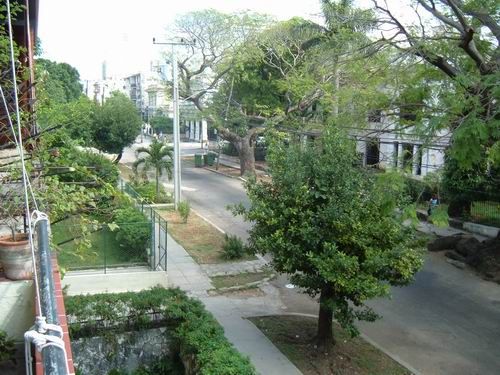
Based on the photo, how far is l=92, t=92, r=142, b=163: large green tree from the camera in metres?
35.0

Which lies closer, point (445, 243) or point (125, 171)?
point (445, 243)

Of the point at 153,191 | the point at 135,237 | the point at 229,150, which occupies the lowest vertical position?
the point at 153,191

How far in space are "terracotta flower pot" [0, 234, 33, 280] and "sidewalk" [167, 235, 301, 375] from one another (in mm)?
4610

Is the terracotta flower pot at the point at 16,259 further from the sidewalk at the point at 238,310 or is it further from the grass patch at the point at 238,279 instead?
the grass patch at the point at 238,279

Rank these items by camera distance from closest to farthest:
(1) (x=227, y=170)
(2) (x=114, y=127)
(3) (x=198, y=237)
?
(3) (x=198, y=237) → (2) (x=114, y=127) → (1) (x=227, y=170)

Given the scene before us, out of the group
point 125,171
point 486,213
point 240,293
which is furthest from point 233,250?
point 125,171

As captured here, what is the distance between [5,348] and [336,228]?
517cm

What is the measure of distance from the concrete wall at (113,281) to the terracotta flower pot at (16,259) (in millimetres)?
7302

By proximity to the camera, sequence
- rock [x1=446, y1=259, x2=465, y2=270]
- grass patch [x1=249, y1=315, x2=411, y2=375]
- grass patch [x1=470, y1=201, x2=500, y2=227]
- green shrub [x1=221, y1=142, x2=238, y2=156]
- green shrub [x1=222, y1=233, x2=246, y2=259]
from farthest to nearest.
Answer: green shrub [x1=221, y1=142, x2=238, y2=156], grass patch [x1=470, y1=201, x2=500, y2=227], rock [x1=446, y1=259, x2=465, y2=270], green shrub [x1=222, y1=233, x2=246, y2=259], grass patch [x1=249, y1=315, x2=411, y2=375]

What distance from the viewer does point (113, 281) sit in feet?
45.1

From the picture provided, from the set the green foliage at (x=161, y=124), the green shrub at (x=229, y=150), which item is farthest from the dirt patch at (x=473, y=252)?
the green foliage at (x=161, y=124)

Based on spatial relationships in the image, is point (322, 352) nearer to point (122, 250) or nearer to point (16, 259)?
point (16, 259)

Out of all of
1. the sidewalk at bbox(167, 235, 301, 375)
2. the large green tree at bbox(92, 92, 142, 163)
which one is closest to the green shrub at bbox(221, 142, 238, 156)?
the large green tree at bbox(92, 92, 142, 163)

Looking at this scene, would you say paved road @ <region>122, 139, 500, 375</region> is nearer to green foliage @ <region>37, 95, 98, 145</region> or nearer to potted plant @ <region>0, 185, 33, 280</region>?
green foliage @ <region>37, 95, 98, 145</region>
